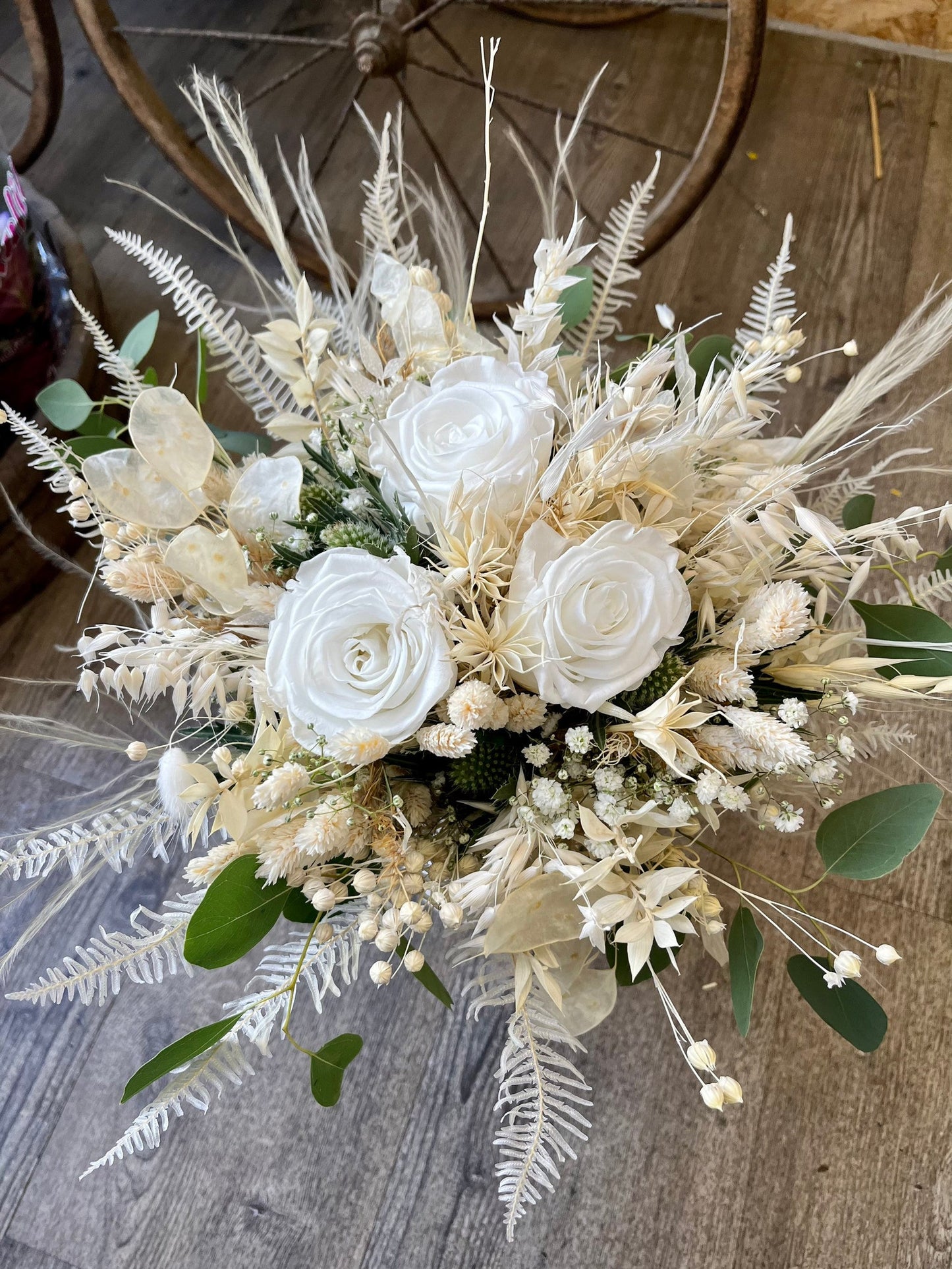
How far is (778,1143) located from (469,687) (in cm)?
64

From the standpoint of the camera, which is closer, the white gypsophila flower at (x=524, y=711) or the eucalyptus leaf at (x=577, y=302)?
the white gypsophila flower at (x=524, y=711)

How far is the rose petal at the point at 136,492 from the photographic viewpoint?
55 centimetres

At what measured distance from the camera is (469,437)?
523 mm

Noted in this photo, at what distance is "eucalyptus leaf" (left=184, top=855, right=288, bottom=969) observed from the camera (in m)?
0.54

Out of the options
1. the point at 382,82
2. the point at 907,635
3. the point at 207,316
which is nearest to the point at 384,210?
the point at 207,316

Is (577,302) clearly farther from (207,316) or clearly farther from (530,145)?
(530,145)

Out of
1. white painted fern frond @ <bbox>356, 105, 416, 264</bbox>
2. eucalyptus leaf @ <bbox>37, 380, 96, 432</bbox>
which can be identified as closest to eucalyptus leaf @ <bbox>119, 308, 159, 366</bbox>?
eucalyptus leaf @ <bbox>37, 380, 96, 432</bbox>

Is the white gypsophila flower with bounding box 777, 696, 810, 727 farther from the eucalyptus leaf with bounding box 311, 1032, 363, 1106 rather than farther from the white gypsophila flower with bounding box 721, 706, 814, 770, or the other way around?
the eucalyptus leaf with bounding box 311, 1032, 363, 1106

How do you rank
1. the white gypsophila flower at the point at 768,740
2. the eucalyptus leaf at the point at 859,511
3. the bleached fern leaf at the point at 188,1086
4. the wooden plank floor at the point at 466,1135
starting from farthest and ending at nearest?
the wooden plank floor at the point at 466,1135 < the eucalyptus leaf at the point at 859,511 < the bleached fern leaf at the point at 188,1086 < the white gypsophila flower at the point at 768,740

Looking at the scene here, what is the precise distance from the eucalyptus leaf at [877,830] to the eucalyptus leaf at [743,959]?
6cm

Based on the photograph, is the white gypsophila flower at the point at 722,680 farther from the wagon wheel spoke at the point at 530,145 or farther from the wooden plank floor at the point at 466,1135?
the wagon wheel spoke at the point at 530,145

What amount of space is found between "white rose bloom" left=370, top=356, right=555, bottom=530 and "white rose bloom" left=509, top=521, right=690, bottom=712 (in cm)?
4

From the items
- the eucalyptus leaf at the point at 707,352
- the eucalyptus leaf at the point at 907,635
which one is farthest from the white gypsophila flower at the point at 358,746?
the eucalyptus leaf at the point at 707,352

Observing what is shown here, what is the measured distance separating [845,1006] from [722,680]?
277 millimetres
